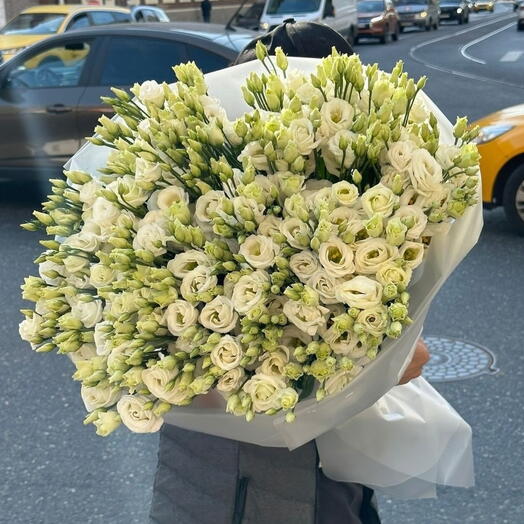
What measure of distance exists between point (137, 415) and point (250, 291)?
0.27 m

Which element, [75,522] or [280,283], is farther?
[75,522]

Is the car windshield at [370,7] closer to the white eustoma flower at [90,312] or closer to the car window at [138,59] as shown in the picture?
the car window at [138,59]

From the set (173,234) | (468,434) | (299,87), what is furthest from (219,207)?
(468,434)

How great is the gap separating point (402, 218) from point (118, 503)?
2.91 metres

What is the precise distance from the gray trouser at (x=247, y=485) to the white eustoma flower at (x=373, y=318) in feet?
1.39

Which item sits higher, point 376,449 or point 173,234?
point 173,234

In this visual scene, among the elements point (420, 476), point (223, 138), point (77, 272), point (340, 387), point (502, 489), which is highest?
point (223, 138)

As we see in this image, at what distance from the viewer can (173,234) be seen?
5.35 feet

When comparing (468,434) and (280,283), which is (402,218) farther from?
(468,434)

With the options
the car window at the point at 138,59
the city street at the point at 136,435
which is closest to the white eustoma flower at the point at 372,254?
the city street at the point at 136,435

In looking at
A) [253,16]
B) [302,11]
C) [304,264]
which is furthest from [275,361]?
[253,16]

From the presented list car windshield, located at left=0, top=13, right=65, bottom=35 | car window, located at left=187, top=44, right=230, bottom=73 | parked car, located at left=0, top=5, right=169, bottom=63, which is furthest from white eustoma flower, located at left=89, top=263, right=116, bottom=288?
car windshield, located at left=0, top=13, right=65, bottom=35

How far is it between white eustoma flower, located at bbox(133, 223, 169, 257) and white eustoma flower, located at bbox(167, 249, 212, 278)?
1.0 inches

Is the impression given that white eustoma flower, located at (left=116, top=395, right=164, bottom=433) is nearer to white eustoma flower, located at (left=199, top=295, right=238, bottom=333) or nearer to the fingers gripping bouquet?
the fingers gripping bouquet
